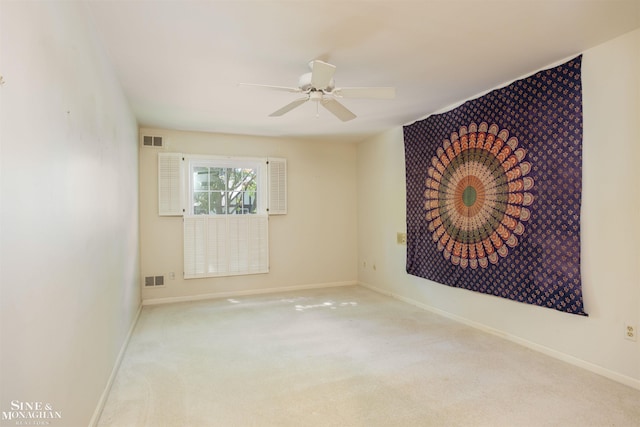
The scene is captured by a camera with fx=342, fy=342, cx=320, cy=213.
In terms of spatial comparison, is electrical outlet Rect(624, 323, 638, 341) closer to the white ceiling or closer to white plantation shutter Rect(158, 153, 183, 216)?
the white ceiling

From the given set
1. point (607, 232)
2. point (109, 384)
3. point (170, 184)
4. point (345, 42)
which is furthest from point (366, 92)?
point (170, 184)

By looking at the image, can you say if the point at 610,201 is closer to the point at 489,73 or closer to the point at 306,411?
the point at 489,73

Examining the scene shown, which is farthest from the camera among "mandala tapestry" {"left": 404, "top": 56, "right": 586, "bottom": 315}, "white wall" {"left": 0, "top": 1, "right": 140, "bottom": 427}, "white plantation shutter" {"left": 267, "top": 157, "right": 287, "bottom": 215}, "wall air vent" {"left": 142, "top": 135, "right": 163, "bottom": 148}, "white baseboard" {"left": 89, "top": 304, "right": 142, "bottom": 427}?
"white plantation shutter" {"left": 267, "top": 157, "right": 287, "bottom": 215}

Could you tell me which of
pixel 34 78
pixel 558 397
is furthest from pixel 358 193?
pixel 34 78

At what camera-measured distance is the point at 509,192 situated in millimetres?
3115

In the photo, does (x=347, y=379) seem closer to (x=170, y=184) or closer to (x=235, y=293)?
(x=235, y=293)

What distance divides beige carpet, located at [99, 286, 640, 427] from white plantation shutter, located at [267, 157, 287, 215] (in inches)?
77.6

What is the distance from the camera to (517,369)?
8.52 ft

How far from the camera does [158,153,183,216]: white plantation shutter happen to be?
4.68 m

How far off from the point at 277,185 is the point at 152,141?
1.83 m

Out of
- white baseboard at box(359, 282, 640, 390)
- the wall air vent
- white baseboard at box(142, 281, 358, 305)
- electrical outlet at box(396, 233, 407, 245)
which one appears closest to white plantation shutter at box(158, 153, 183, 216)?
the wall air vent

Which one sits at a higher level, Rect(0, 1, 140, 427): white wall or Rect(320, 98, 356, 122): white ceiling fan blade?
Rect(320, 98, 356, 122): white ceiling fan blade

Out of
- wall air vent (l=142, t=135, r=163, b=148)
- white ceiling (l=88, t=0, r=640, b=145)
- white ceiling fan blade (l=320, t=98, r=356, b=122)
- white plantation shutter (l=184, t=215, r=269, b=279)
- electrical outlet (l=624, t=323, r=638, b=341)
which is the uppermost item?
white ceiling (l=88, t=0, r=640, b=145)

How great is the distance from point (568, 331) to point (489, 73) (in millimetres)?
2222
